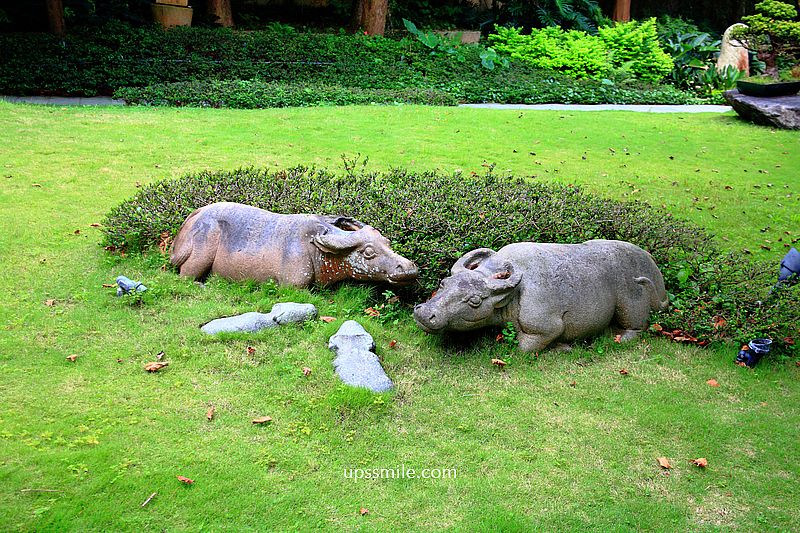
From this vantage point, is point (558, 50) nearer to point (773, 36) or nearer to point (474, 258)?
point (773, 36)

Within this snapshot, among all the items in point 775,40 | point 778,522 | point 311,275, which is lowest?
point 778,522

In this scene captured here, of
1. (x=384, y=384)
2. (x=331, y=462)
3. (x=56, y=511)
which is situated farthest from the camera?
(x=384, y=384)

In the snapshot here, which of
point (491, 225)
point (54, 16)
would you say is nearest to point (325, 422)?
point (491, 225)

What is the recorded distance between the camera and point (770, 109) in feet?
48.9

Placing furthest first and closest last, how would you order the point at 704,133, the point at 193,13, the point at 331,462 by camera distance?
the point at 193,13 → the point at 704,133 → the point at 331,462

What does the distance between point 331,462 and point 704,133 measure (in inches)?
487

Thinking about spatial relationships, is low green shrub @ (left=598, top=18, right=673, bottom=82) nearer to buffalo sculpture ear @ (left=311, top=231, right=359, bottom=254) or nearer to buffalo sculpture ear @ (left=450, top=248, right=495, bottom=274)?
buffalo sculpture ear @ (left=450, top=248, right=495, bottom=274)

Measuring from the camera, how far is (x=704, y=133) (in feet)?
46.4

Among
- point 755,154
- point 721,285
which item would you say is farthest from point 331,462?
point 755,154

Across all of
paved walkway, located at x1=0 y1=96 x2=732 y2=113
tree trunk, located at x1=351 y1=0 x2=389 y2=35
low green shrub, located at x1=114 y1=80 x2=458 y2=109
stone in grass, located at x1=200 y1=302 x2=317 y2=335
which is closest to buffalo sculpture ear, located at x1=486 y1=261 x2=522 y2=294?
stone in grass, located at x1=200 y1=302 x2=317 y2=335

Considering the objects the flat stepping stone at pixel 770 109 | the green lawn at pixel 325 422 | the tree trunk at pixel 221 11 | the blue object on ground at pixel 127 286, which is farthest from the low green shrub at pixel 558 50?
the blue object on ground at pixel 127 286

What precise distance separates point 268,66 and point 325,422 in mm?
14412

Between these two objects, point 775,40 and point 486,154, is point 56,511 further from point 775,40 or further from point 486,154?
point 775,40

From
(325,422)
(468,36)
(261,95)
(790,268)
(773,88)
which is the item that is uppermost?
(468,36)
